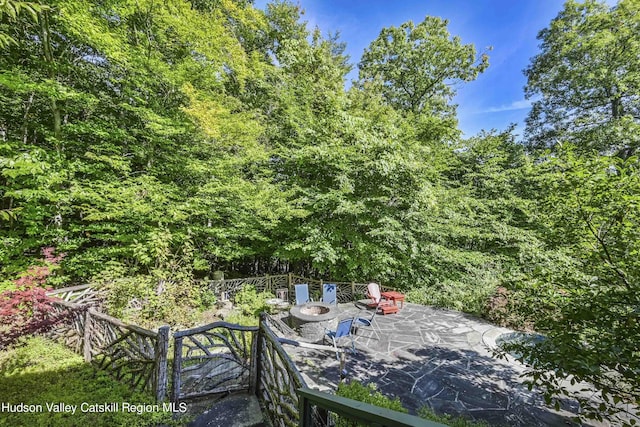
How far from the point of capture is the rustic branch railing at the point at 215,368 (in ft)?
11.4

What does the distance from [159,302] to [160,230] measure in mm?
2118

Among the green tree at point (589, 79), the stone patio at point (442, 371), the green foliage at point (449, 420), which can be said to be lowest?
the stone patio at point (442, 371)

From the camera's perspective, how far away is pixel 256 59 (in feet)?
34.3

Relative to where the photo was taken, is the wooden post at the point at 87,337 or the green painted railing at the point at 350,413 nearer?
the green painted railing at the point at 350,413

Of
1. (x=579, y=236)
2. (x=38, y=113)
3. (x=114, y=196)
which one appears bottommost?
(x=579, y=236)

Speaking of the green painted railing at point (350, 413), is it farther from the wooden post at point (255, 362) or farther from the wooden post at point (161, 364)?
the wooden post at point (161, 364)

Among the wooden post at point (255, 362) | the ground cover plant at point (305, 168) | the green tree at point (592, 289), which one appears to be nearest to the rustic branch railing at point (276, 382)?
the wooden post at point (255, 362)

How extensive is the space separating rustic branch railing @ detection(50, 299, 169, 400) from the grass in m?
0.15

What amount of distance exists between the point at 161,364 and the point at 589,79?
18.5 m

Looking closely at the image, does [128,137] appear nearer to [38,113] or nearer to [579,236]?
[38,113]

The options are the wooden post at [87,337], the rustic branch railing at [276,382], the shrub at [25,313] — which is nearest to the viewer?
the rustic branch railing at [276,382]

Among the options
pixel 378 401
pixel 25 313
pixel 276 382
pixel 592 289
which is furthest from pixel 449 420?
pixel 25 313

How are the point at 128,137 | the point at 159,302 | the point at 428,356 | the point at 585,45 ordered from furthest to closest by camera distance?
the point at 585,45 → the point at 128,137 → the point at 159,302 → the point at 428,356

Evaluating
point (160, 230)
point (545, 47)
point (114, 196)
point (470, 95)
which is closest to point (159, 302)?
point (160, 230)
